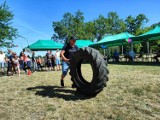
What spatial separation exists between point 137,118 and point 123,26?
236ft

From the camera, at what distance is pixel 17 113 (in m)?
5.31

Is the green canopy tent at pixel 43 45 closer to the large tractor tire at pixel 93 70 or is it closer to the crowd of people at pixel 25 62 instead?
the crowd of people at pixel 25 62

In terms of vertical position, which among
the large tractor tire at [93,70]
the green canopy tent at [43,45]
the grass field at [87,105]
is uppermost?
the green canopy tent at [43,45]

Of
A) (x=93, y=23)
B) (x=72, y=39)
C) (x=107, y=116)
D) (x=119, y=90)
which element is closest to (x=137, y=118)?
(x=107, y=116)

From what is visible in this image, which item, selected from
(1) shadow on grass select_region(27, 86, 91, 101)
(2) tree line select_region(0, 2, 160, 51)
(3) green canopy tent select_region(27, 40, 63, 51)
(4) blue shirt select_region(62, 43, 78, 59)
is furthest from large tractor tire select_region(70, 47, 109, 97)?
(2) tree line select_region(0, 2, 160, 51)

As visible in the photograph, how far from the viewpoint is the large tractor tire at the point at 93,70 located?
5.92m

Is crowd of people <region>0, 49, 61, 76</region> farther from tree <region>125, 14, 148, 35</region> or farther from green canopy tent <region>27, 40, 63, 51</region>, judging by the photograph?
tree <region>125, 14, 148, 35</region>

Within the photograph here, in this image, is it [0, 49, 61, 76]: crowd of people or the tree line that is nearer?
[0, 49, 61, 76]: crowd of people

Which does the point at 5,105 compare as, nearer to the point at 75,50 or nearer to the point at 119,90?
the point at 75,50

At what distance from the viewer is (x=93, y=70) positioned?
607 centimetres

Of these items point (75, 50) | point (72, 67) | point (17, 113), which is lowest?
point (17, 113)

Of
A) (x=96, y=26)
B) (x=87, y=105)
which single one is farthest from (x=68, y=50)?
(x=96, y=26)

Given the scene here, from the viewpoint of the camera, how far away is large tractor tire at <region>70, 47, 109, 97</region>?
5.92 m

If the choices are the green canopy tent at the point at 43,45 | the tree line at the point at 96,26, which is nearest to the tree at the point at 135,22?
the tree line at the point at 96,26
